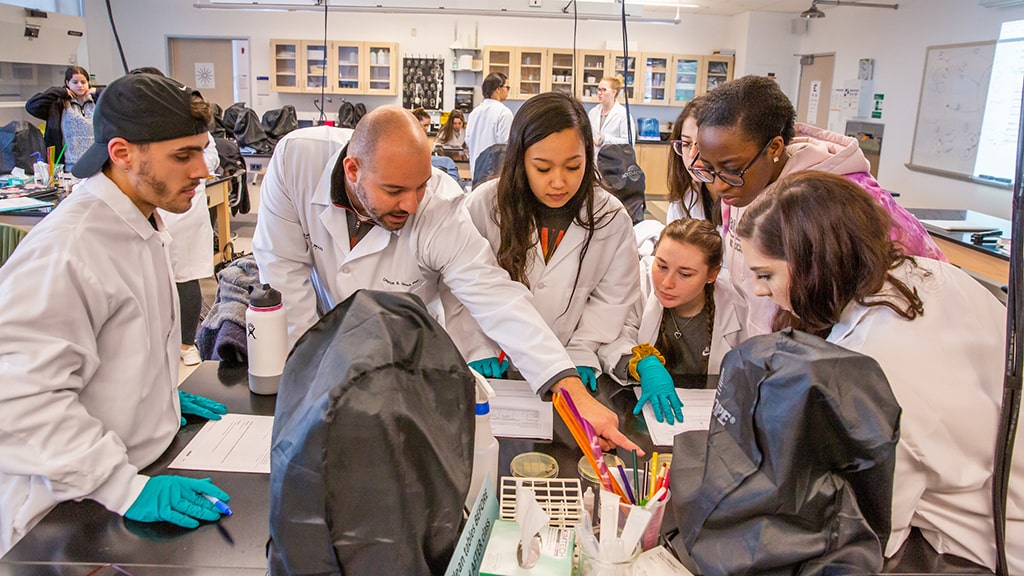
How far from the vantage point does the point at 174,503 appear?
0.97m

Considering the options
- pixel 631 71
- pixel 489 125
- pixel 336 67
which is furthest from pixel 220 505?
pixel 631 71

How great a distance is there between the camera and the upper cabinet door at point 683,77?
8.58m

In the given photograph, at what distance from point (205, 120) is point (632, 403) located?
3.39ft

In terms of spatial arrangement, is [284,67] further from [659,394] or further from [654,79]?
[659,394]

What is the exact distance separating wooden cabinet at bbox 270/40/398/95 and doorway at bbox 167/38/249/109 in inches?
19.9

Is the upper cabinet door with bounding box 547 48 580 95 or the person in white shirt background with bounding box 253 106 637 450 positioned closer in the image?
the person in white shirt background with bounding box 253 106 637 450

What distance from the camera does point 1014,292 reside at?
0.71 metres

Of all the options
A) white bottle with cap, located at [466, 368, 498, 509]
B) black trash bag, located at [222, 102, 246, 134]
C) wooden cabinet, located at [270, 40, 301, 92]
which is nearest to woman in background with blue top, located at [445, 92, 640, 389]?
white bottle with cap, located at [466, 368, 498, 509]

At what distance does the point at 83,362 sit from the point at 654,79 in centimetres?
852

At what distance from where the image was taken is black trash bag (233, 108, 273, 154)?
20.5 ft

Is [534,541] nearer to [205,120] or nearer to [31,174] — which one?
[205,120]

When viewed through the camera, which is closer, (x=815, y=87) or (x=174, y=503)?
(x=174, y=503)

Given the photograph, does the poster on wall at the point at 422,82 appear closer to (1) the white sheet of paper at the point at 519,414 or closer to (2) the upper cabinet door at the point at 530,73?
(2) the upper cabinet door at the point at 530,73

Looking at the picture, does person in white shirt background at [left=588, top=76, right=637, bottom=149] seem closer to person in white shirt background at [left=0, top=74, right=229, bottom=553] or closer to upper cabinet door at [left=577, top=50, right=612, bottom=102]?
upper cabinet door at [left=577, top=50, right=612, bottom=102]
